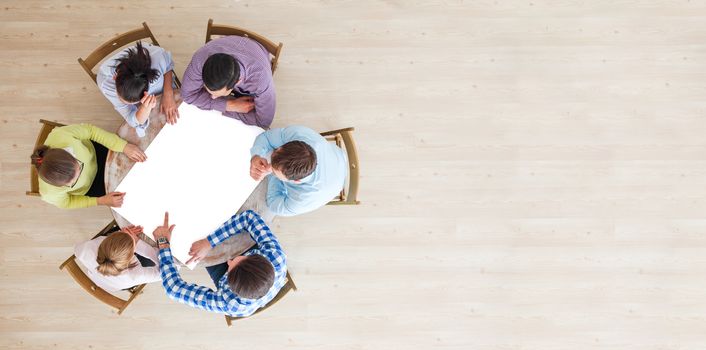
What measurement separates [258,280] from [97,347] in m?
1.60

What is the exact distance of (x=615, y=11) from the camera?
317 centimetres

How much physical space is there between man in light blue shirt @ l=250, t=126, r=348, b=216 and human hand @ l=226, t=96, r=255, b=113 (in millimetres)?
177

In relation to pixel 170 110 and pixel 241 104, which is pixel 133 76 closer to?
pixel 170 110

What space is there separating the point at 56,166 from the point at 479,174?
2287mm

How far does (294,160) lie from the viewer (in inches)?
82.9

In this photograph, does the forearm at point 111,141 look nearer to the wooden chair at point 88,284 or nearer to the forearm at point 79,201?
the forearm at point 79,201

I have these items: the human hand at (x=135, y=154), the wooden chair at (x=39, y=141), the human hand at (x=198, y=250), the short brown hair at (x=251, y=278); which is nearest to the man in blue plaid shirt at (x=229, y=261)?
the human hand at (x=198, y=250)

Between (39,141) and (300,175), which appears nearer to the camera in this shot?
(300,175)

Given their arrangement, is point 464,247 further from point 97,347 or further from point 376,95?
point 97,347

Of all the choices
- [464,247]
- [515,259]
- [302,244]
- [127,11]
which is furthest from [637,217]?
[127,11]

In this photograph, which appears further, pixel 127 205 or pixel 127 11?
pixel 127 11

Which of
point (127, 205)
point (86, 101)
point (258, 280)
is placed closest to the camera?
point (258, 280)

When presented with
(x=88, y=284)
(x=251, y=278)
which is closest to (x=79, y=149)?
(x=88, y=284)

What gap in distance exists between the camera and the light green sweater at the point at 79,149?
7.63 feet
